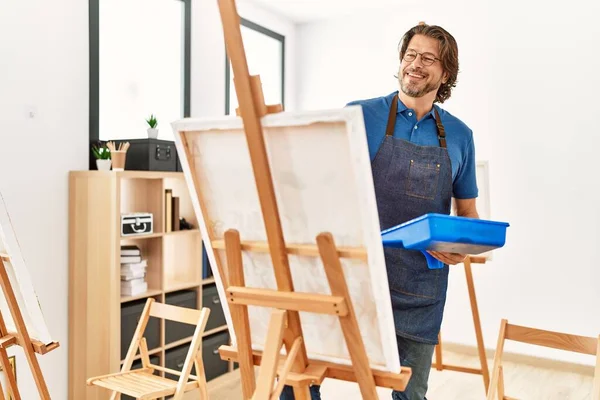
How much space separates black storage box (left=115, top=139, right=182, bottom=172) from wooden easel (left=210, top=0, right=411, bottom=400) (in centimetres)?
218

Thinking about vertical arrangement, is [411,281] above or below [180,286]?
above

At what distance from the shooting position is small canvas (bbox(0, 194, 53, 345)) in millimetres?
1743

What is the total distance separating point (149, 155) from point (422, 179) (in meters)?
1.99

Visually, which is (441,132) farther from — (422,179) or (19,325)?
(19,325)

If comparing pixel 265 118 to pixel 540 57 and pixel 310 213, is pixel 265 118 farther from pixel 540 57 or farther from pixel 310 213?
pixel 540 57

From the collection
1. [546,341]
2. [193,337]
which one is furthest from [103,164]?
A: [546,341]

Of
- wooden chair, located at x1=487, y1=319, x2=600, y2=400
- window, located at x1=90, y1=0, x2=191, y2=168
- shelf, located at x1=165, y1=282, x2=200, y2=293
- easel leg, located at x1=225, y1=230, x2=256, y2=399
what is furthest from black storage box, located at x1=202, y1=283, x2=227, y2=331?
easel leg, located at x1=225, y1=230, x2=256, y2=399

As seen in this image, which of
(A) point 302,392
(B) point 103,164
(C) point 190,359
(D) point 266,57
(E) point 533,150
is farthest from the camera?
(D) point 266,57

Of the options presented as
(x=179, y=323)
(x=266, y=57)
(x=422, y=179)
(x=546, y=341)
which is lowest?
(x=179, y=323)

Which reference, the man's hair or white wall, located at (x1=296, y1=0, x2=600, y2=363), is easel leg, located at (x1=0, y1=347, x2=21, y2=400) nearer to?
the man's hair

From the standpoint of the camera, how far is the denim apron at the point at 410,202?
1.84 meters

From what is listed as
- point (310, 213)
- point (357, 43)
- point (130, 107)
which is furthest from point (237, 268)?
point (357, 43)

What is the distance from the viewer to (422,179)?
1845 millimetres

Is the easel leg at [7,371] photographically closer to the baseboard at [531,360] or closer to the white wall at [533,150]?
the baseboard at [531,360]
